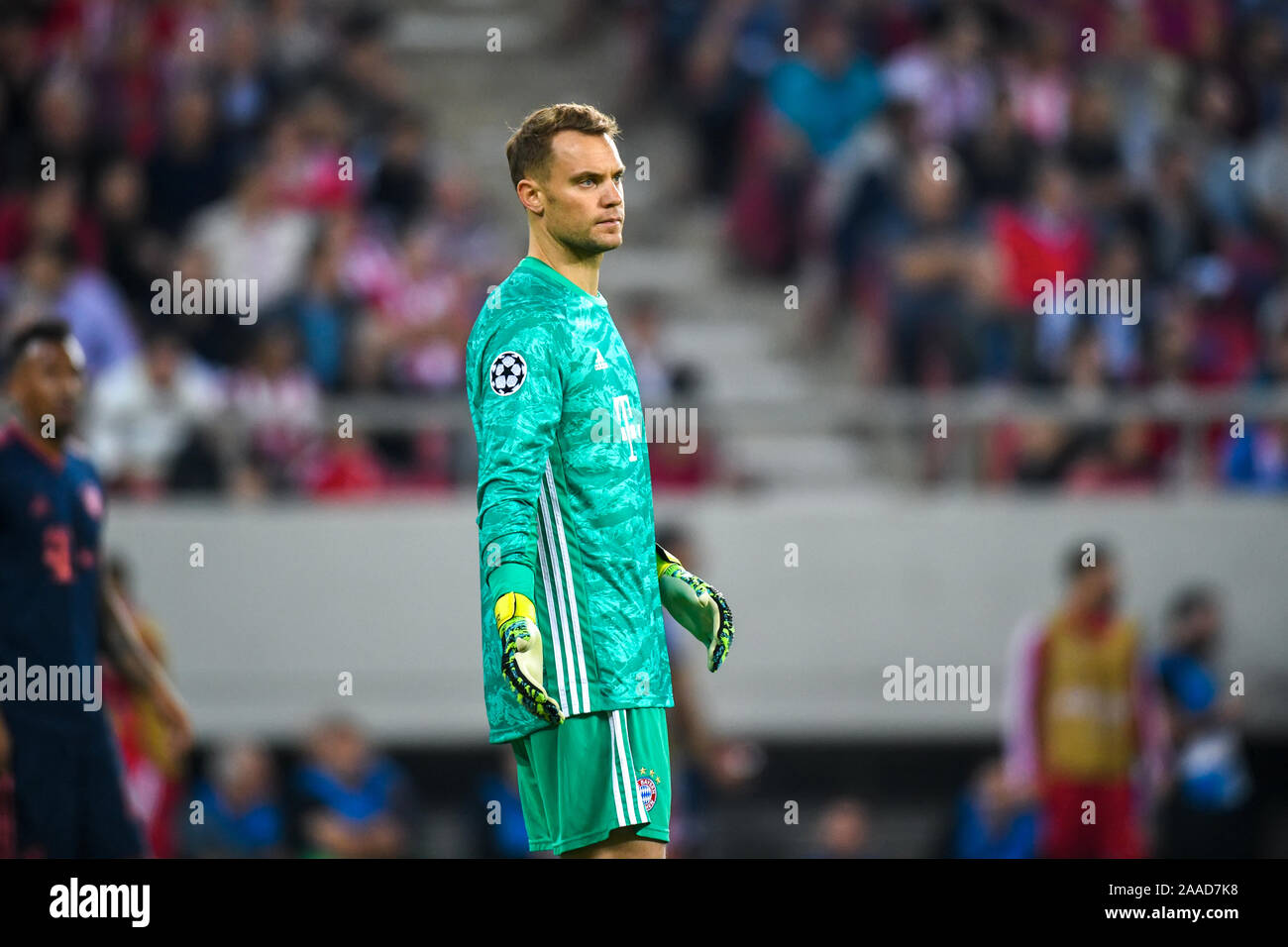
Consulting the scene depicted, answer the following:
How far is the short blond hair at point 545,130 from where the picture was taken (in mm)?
4777

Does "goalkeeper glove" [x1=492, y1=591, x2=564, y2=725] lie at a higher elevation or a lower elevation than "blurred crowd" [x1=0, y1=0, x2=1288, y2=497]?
lower

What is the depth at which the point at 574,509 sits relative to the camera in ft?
15.4

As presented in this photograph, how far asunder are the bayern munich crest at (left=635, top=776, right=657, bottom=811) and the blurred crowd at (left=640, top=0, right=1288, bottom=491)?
743 centimetres

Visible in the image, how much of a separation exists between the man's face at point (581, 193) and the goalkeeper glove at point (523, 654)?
0.92 m

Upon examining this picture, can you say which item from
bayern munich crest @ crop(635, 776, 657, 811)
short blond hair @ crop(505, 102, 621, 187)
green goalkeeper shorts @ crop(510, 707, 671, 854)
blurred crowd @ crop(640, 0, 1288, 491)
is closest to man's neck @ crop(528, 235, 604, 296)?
short blond hair @ crop(505, 102, 621, 187)

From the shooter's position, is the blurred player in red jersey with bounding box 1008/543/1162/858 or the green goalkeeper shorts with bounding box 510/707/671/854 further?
the blurred player in red jersey with bounding box 1008/543/1162/858

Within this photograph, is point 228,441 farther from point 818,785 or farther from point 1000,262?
point 1000,262

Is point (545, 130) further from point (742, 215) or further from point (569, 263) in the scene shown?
point (742, 215)

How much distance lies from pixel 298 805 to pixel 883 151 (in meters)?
5.40

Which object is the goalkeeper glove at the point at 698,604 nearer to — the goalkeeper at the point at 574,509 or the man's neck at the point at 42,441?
the goalkeeper at the point at 574,509

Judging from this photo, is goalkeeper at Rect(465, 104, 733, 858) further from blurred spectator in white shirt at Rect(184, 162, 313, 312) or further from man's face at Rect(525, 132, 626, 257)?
blurred spectator in white shirt at Rect(184, 162, 313, 312)

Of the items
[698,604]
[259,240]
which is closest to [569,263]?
[698,604]

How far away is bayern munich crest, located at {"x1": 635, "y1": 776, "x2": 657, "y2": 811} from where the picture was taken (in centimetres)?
465
